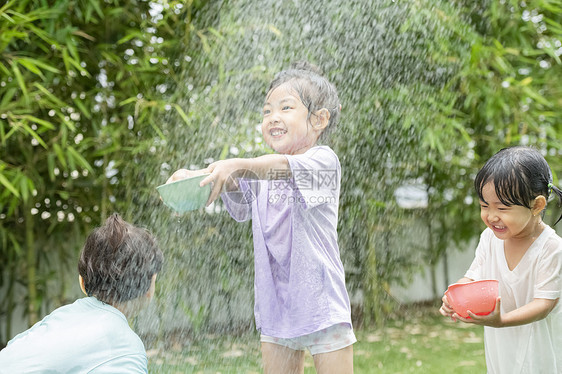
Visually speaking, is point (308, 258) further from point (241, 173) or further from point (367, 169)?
point (367, 169)

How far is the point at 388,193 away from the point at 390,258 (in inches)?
27.2

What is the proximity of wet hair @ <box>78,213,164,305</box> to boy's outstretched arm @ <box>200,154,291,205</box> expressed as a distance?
0.24m

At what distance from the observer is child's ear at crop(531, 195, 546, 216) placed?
1.74 metres

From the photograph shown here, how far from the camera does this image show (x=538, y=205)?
5.74 ft

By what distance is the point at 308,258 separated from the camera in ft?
6.08

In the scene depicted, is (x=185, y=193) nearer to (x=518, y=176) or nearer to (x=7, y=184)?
(x=518, y=176)

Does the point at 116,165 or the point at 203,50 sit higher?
→ the point at 203,50

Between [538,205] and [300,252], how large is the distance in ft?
2.31

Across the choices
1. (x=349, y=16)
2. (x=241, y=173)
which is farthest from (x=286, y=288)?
(x=349, y=16)

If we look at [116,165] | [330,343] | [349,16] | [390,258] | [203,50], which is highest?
[349,16]

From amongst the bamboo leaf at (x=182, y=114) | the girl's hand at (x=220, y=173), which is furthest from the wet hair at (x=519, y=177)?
the bamboo leaf at (x=182, y=114)

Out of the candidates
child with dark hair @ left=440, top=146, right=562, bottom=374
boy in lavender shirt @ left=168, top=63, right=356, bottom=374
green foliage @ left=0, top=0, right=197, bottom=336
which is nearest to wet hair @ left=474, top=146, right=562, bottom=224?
child with dark hair @ left=440, top=146, right=562, bottom=374

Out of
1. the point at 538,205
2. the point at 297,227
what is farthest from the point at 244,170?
the point at 538,205

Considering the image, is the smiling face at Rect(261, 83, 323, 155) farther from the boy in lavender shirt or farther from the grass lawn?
the grass lawn
